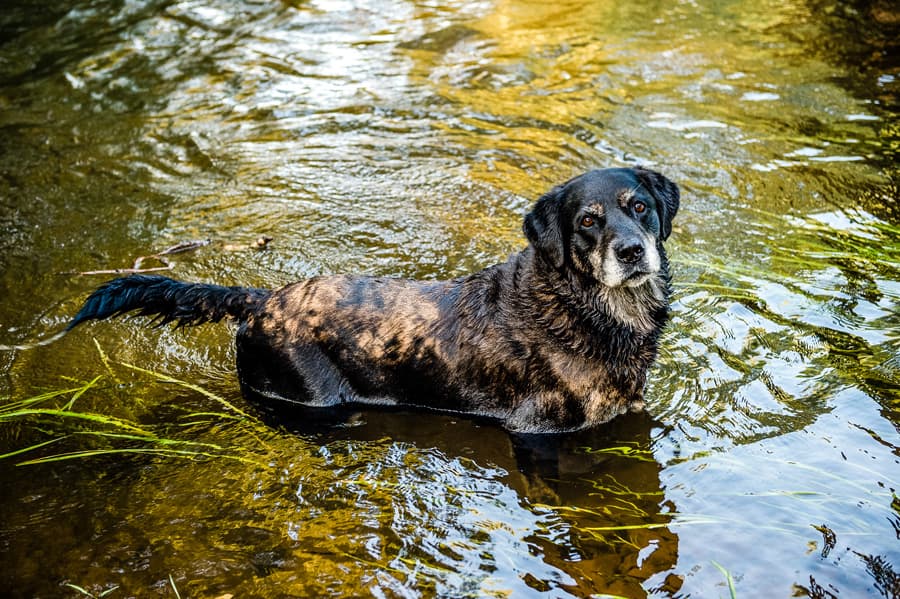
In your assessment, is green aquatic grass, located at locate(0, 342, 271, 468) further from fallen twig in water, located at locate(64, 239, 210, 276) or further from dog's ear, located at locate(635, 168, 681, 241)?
dog's ear, located at locate(635, 168, 681, 241)

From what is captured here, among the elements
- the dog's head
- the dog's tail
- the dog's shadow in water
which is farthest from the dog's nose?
the dog's tail

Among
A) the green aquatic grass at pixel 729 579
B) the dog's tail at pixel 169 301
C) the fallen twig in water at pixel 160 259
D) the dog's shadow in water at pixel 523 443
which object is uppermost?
the dog's tail at pixel 169 301

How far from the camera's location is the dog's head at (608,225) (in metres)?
5.36

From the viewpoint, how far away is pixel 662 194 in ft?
19.0

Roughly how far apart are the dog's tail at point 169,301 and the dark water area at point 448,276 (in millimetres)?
565

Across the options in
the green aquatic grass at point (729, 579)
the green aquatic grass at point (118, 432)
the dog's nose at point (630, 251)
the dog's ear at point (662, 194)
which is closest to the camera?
the green aquatic grass at point (729, 579)

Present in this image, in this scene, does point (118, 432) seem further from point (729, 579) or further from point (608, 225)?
point (729, 579)

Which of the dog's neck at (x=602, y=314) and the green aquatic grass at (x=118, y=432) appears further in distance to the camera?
the dog's neck at (x=602, y=314)

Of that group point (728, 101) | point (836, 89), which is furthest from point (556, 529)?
point (836, 89)

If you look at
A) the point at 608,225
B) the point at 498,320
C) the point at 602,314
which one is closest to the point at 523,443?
the point at 498,320

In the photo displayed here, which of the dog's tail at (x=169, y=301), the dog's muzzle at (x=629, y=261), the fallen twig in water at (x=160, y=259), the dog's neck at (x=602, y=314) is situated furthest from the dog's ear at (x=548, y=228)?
the fallen twig in water at (x=160, y=259)

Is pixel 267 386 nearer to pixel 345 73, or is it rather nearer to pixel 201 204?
pixel 201 204

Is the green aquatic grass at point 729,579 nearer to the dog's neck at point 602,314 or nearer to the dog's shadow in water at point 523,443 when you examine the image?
the dog's shadow in water at point 523,443

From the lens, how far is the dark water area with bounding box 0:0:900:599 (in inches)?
183
